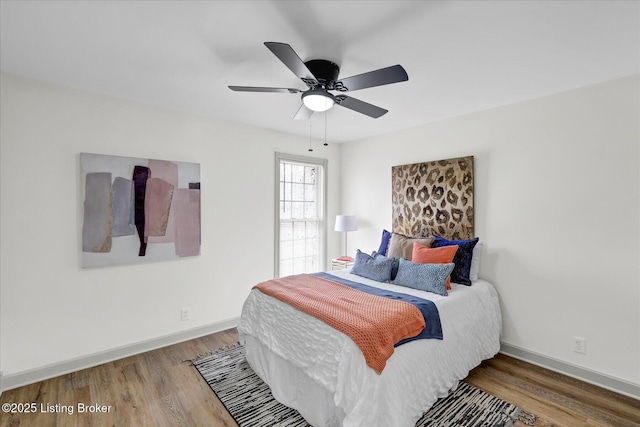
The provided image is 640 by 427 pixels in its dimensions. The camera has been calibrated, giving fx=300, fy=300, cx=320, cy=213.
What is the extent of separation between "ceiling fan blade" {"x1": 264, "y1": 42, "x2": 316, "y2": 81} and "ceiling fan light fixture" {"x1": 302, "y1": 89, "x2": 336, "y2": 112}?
137mm

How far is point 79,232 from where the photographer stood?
2.75m

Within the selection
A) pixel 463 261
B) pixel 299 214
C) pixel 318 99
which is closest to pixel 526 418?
pixel 463 261

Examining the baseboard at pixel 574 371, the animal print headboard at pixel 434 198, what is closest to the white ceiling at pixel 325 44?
the animal print headboard at pixel 434 198

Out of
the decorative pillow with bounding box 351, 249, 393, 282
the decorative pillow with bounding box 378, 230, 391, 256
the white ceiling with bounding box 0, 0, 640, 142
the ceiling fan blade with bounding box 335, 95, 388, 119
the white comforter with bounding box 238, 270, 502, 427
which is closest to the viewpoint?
the white ceiling with bounding box 0, 0, 640, 142

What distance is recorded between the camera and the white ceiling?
5.35 feet

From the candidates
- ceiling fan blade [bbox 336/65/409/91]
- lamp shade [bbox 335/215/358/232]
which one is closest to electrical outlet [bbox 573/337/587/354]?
lamp shade [bbox 335/215/358/232]

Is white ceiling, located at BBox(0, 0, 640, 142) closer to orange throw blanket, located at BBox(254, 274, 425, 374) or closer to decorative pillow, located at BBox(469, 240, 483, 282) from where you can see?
decorative pillow, located at BBox(469, 240, 483, 282)

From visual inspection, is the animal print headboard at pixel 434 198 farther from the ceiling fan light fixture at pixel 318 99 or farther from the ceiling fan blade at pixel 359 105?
the ceiling fan light fixture at pixel 318 99

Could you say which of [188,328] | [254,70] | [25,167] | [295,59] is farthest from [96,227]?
[295,59]

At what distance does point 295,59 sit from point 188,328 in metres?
3.06

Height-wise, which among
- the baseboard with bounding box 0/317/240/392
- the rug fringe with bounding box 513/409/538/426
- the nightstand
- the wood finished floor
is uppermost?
the nightstand

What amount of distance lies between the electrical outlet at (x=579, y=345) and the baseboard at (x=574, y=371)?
0.45 feet

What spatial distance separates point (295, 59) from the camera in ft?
5.44

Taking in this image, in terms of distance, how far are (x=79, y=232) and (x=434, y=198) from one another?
145 inches
